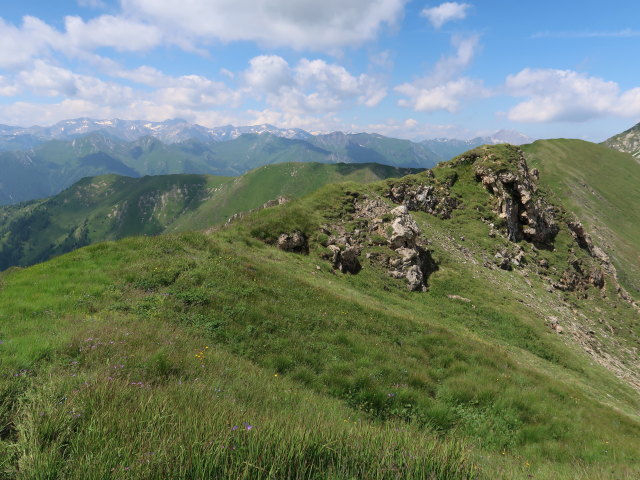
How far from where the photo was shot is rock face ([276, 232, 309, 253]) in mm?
25500

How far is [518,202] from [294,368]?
1924 inches

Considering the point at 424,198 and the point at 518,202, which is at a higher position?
the point at 518,202

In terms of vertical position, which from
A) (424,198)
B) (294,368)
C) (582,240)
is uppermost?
(424,198)

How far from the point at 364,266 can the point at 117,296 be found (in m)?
19.3

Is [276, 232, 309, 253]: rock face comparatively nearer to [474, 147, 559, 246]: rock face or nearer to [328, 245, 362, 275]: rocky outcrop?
[328, 245, 362, 275]: rocky outcrop

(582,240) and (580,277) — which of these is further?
(582,240)

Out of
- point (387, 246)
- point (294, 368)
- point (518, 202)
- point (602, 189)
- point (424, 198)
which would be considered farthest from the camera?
point (602, 189)

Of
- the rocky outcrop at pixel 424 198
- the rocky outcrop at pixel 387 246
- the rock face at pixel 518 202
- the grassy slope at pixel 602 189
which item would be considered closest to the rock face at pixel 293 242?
the rocky outcrop at pixel 387 246

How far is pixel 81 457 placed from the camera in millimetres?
2814

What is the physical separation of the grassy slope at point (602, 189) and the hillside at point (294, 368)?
70545 millimetres

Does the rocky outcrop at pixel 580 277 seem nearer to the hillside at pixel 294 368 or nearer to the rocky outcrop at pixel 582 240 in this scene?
the rocky outcrop at pixel 582 240

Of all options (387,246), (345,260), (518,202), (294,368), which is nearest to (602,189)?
(518,202)

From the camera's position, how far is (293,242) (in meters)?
26.0

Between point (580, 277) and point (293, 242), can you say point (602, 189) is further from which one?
point (293, 242)
